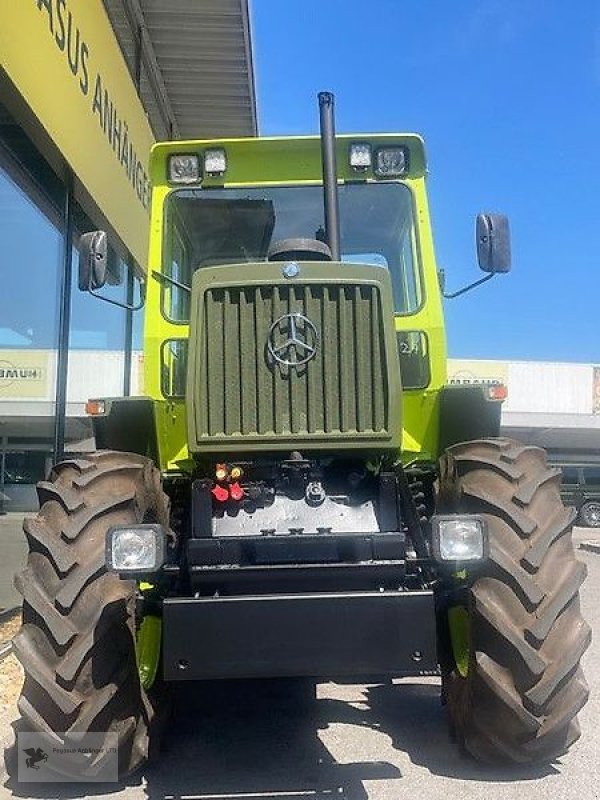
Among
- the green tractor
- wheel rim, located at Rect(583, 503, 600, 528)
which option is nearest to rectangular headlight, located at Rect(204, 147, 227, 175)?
the green tractor

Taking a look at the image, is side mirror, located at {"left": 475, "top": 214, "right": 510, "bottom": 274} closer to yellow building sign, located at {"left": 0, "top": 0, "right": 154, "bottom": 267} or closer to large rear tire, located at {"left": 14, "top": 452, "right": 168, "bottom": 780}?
large rear tire, located at {"left": 14, "top": 452, "right": 168, "bottom": 780}

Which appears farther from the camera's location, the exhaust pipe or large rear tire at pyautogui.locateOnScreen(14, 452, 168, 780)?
the exhaust pipe

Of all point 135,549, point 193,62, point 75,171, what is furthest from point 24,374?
point 193,62

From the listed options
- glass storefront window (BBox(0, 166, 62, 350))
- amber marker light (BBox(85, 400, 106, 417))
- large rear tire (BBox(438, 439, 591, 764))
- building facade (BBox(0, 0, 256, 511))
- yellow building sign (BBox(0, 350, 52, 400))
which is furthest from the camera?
yellow building sign (BBox(0, 350, 52, 400))

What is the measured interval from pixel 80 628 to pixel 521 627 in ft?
5.86

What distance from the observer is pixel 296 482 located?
4.13m

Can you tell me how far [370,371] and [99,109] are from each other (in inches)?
207

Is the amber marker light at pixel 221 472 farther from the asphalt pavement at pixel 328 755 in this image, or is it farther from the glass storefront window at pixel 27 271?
the glass storefront window at pixel 27 271

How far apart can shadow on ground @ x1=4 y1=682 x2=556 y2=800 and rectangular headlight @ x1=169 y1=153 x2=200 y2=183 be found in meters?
3.07

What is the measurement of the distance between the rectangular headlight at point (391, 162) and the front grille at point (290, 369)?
4.36ft

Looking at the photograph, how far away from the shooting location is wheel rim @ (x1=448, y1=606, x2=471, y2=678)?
13.1 ft

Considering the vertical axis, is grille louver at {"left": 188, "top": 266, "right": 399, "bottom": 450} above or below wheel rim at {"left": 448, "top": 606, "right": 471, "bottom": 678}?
above

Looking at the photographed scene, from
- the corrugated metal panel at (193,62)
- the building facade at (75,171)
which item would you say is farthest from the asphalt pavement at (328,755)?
the corrugated metal panel at (193,62)

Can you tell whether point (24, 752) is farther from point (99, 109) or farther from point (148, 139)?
→ point (148, 139)
